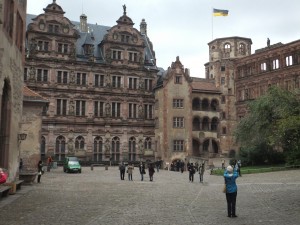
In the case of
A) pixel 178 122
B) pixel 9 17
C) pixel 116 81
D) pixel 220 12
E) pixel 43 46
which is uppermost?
pixel 220 12

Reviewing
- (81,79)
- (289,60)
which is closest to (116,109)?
(81,79)

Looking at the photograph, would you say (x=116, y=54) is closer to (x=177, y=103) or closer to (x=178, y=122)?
(x=177, y=103)

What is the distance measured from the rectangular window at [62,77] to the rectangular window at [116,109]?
24.3 ft

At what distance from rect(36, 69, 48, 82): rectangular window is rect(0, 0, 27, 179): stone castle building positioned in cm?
2954

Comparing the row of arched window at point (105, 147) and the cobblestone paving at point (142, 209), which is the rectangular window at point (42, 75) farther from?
the cobblestone paving at point (142, 209)

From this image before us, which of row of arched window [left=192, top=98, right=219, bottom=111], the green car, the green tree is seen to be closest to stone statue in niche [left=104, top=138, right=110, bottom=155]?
the green car

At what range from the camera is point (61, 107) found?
55438 mm

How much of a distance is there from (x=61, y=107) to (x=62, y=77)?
3.97 meters

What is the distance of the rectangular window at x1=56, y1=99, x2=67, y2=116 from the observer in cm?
5519

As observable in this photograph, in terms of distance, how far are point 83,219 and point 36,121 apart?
27260 mm

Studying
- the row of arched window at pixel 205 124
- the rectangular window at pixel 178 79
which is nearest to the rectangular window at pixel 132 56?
the rectangular window at pixel 178 79

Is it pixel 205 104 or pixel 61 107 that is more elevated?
pixel 205 104

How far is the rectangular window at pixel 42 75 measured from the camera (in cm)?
5408

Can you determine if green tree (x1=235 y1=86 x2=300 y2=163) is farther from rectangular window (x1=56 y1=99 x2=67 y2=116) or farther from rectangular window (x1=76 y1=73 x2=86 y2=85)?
rectangular window (x1=56 y1=99 x2=67 y2=116)
